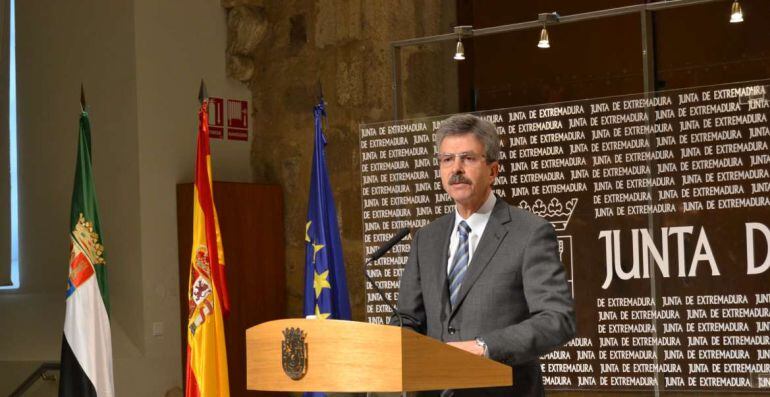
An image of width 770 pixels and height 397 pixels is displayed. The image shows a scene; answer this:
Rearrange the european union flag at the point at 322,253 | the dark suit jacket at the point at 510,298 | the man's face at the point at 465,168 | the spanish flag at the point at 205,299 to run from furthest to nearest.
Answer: the european union flag at the point at 322,253 → the spanish flag at the point at 205,299 → the man's face at the point at 465,168 → the dark suit jacket at the point at 510,298

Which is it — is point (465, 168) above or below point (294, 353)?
above

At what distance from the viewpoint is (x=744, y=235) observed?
4.59 meters

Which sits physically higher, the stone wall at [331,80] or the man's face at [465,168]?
the stone wall at [331,80]

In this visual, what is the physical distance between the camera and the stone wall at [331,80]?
7.20 m

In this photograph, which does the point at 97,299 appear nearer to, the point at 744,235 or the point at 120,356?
the point at 120,356

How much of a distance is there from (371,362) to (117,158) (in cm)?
482

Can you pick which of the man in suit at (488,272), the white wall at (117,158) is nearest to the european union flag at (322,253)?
the white wall at (117,158)

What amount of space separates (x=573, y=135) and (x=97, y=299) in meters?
2.59

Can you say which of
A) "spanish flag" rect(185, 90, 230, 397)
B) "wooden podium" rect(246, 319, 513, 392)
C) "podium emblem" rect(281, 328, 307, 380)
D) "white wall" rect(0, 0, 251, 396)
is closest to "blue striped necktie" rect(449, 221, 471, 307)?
"wooden podium" rect(246, 319, 513, 392)

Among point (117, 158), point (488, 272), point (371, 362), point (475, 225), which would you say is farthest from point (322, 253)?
point (371, 362)

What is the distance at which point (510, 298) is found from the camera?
2859 millimetres

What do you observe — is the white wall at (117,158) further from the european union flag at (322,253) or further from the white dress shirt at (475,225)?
the white dress shirt at (475,225)

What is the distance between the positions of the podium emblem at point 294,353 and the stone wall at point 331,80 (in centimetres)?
469

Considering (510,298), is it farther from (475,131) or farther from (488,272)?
(475,131)
